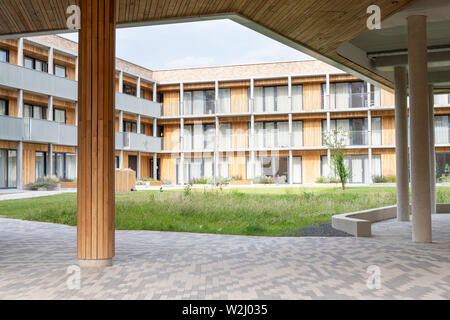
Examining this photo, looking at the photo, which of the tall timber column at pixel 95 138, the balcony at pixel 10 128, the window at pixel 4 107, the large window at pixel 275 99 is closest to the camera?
the tall timber column at pixel 95 138

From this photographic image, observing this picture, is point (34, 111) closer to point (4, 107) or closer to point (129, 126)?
point (4, 107)

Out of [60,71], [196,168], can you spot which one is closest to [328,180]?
[196,168]

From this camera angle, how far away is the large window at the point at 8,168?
23.0m

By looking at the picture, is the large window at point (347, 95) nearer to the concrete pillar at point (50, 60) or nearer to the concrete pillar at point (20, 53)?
the concrete pillar at point (50, 60)

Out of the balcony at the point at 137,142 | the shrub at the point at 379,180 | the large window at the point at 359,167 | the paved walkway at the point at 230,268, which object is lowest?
Answer: the paved walkway at the point at 230,268

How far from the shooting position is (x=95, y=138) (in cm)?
566

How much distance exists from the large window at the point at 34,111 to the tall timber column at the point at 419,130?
22.1 meters

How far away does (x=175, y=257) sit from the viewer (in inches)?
258

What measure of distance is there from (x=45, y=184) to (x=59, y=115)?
590cm

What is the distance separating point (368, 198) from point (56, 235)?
11143 millimetres

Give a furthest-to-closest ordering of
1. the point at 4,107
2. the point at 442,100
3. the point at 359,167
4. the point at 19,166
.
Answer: the point at 359,167
the point at 442,100
the point at 4,107
the point at 19,166

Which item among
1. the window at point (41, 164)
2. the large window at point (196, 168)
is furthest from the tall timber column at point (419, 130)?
the large window at point (196, 168)
